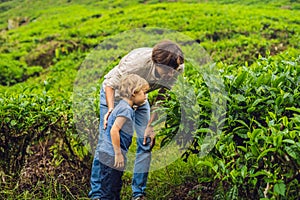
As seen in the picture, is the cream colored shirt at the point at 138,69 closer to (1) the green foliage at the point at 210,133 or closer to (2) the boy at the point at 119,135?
(2) the boy at the point at 119,135

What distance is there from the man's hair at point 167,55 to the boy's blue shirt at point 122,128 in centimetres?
41

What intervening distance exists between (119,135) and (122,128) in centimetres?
6

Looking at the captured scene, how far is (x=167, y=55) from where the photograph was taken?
3293mm

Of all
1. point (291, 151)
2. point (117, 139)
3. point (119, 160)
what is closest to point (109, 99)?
point (117, 139)

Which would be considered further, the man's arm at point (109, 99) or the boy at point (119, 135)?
the man's arm at point (109, 99)

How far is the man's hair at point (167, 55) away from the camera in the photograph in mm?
3294

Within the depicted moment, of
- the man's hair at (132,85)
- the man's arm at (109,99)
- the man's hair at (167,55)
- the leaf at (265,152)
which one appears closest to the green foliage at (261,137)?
the leaf at (265,152)

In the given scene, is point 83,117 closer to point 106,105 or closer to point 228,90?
point 106,105

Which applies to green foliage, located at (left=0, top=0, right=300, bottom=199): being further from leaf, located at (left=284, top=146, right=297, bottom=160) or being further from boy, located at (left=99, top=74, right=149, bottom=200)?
boy, located at (left=99, top=74, right=149, bottom=200)

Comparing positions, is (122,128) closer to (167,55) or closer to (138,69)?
(138,69)

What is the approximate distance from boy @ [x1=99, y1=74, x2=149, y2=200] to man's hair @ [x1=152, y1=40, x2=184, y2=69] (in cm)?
20

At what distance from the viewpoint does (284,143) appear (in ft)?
7.50

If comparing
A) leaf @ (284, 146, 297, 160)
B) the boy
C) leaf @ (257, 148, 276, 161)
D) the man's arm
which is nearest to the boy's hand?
the boy

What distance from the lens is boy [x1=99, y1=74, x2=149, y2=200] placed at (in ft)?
10.6
